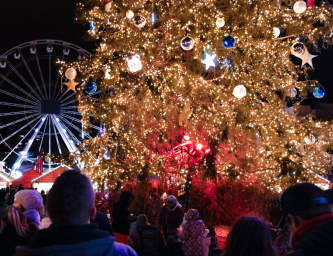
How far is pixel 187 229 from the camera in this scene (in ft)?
18.2

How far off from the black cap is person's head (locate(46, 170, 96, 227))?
108cm

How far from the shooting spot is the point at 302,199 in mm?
1837

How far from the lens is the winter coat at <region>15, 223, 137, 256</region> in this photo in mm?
1590

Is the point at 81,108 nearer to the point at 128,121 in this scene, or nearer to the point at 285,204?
the point at 128,121

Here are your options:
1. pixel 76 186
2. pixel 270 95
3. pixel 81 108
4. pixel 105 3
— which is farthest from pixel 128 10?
pixel 76 186

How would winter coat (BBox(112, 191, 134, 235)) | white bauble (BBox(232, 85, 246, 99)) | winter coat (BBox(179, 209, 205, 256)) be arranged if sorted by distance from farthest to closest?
white bauble (BBox(232, 85, 246, 99)) → winter coat (BBox(112, 191, 134, 235)) → winter coat (BBox(179, 209, 205, 256))

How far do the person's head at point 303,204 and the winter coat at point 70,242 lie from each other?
3.25ft

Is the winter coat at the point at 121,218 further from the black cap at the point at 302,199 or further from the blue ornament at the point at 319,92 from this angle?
the blue ornament at the point at 319,92

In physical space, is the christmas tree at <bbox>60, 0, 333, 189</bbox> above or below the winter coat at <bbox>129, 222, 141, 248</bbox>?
above

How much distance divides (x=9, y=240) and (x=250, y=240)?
2043mm

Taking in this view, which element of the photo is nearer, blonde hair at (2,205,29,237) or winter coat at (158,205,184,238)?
blonde hair at (2,205,29,237)

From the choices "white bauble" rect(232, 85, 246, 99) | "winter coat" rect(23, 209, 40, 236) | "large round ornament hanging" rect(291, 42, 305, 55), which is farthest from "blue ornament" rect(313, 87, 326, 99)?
"winter coat" rect(23, 209, 40, 236)

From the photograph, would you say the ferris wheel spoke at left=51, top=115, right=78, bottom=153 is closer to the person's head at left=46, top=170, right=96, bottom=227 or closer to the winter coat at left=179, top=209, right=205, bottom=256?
the winter coat at left=179, top=209, right=205, bottom=256

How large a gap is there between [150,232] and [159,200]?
185 inches
